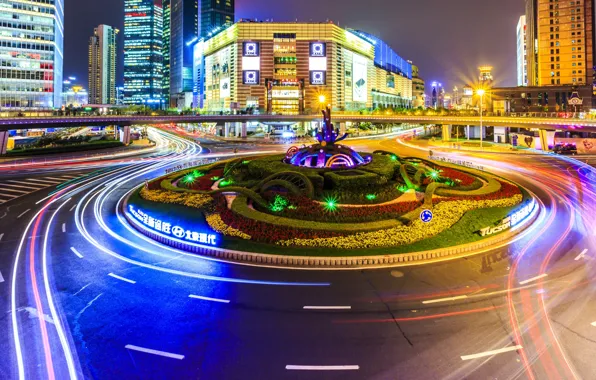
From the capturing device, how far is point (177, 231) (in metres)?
24.3

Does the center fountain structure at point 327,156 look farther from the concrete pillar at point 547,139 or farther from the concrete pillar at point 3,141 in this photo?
the concrete pillar at point 3,141

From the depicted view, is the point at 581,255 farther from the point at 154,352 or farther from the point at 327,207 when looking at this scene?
the point at 154,352

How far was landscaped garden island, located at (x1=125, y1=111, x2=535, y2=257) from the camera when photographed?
2301 centimetres

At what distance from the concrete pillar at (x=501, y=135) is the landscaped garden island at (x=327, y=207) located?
59.4 metres

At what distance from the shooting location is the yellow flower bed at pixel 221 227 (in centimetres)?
2400

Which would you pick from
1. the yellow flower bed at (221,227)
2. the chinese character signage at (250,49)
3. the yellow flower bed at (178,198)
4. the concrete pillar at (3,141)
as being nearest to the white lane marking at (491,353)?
the yellow flower bed at (221,227)

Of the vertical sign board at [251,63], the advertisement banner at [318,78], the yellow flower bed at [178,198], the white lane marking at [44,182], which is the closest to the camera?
the yellow flower bed at [178,198]

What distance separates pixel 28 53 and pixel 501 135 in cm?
12989

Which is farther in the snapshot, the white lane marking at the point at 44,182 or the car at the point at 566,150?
the car at the point at 566,150

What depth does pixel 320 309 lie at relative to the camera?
15.9 m

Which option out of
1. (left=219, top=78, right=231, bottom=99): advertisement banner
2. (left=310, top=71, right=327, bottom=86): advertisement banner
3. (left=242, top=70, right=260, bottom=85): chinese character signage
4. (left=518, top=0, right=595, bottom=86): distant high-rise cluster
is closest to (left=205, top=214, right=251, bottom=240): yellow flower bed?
(left=242, top=70, right=260, bottom=85): chinese character signage

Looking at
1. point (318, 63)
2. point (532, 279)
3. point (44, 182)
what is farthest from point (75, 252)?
point (318, 63)

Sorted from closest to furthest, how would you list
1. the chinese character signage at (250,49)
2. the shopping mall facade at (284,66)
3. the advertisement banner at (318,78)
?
the chinese character signage at (250,49) → the shopping mall facade at (284,66) → the advertisement banner at (318,78)

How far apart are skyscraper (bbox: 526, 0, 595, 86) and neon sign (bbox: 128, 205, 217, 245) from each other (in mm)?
144261
